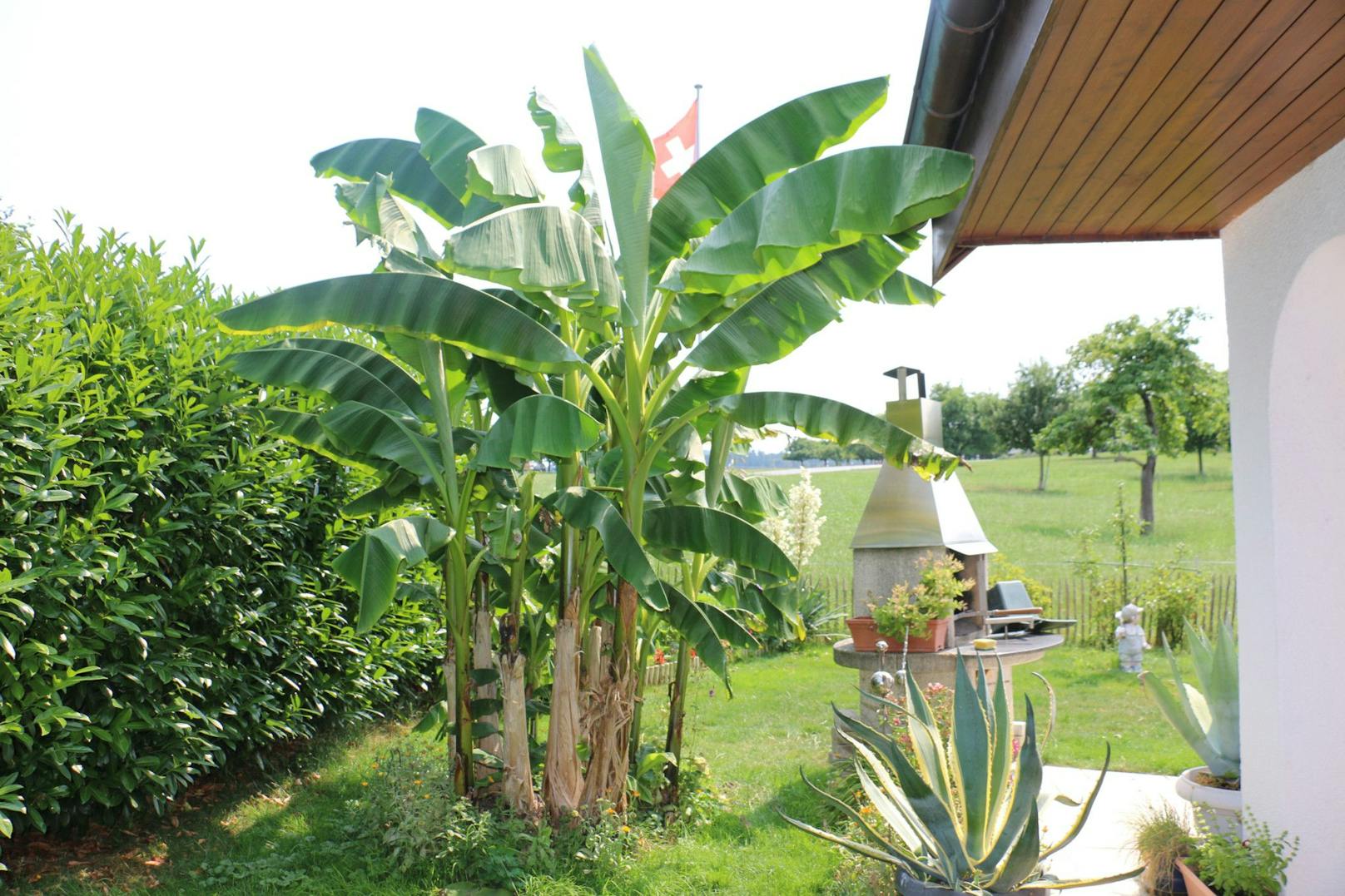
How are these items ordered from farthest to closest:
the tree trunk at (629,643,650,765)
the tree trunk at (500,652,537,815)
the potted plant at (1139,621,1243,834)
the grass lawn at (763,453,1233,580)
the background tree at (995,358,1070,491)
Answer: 1. the background tree at (995,358,1070,491)
2. the grass lawn at (763,453,1233,580)
3. the tree trunk at (629,643,650,765)
4. the tree trunk at (500,652,537,815)
5. the potted plant at (1139,621,1243,834)

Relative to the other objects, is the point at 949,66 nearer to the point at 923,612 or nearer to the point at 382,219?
the point at 382,219

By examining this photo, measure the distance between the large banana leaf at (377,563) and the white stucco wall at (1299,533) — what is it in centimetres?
411

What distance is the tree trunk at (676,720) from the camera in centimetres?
652

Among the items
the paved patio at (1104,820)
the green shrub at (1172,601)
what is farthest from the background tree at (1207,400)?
the paved patio at (1104,820)

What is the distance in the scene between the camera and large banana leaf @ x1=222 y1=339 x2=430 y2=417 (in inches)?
220

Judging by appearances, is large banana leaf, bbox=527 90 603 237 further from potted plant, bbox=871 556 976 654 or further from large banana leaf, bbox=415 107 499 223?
potted plant, bbox=871 556 976 654

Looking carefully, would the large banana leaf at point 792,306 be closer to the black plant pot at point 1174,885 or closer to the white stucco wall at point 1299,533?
the white stucco wall at point 1299,533

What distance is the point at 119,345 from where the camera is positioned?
5094 millimetres

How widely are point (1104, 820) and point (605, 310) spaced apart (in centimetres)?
506

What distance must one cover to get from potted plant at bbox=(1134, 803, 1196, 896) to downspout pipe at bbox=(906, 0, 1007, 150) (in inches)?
145

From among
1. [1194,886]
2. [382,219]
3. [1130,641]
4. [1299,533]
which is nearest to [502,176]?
[382,219]

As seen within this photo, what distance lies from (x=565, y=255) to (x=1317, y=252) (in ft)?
11.0

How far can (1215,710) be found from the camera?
17.4 feet

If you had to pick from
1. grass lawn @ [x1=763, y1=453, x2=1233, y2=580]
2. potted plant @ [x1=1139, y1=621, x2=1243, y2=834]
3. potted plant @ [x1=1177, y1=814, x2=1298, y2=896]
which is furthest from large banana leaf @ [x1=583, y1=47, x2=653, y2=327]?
grass lawn @ [x1=763, y1=453, x2=1233, y2=580]
